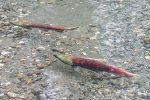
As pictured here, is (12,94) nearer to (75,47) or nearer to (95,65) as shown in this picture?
(95,65)

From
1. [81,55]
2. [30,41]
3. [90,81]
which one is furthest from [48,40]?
[90,81]

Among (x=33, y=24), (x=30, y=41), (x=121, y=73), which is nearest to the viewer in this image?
(x=121, y=73)

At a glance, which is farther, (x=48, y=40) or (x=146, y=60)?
(x=48, y=40)

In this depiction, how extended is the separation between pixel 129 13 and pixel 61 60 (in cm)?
250

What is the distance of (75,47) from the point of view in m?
6.73

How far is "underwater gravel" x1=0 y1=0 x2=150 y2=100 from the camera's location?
552 centimetres

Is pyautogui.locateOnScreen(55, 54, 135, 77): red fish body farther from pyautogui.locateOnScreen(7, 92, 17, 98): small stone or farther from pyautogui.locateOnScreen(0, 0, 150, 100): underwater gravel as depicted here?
pyautogui.locateOnScreen(7, 92, 17, 98): small stone

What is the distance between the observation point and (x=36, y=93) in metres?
5.47

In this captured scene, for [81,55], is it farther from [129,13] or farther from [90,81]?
[129,13]

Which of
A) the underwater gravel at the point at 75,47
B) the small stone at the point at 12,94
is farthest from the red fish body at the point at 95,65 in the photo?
the small stone at the point at 12,94

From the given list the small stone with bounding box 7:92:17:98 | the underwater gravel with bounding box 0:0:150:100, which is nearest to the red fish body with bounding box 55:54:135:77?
the underwater gravel with bounding box 0:0:150:100

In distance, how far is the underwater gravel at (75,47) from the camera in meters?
5.52

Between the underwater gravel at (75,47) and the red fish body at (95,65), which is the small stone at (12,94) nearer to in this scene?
the underwater gravel at (75,47)

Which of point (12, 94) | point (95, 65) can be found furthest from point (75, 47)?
point (12, 94)
